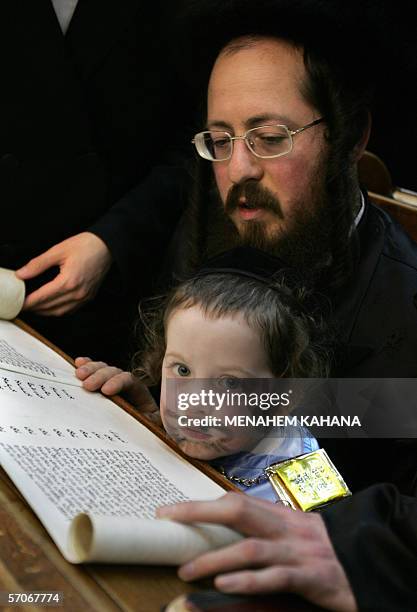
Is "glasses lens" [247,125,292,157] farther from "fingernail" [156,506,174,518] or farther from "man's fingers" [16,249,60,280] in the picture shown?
"fingernail" [156,506,174,518]

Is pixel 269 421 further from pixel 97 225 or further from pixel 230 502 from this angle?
pixel 97 225

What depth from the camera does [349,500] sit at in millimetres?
1159

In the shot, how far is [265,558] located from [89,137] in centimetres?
166

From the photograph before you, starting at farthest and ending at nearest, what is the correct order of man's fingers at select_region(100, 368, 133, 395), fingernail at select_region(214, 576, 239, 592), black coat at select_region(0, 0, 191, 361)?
black coat at select_region(0, 0, 191, 361) < man's fingers at select_region(100, 368, 133, 395) < fingernail at select_region(214, 576, 239, 592)

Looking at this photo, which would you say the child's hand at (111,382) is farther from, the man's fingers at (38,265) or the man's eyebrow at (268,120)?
the man's eyebrow at (268,120)

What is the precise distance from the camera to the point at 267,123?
190 centimetres

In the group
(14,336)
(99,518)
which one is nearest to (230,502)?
(99,518)

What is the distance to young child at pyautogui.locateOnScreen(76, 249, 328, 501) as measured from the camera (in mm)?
1535

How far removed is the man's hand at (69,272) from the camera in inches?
88.0

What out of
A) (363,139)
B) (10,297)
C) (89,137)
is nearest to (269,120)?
(363,139)

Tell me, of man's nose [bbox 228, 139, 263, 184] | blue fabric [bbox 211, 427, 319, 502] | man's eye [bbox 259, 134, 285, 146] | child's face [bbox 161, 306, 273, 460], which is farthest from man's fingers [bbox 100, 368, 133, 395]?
man's eye [bbox 259, 134, 285, 146]

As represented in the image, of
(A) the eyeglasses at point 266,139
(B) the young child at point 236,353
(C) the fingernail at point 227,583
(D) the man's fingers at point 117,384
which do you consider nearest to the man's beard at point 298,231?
(A) the eyeglasses at point 266,139

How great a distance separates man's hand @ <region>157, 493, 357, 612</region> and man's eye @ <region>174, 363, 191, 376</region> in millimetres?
547

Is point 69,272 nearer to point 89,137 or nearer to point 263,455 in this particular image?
point 89,137
